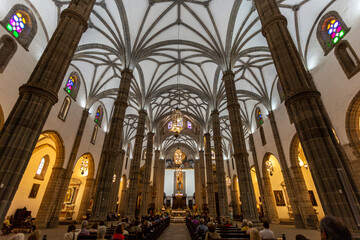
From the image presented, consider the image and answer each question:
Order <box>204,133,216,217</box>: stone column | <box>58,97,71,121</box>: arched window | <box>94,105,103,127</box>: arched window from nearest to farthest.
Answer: <box>58,97,71,121</box>: arched window
<box>204,133,216,217</box>: stone column
<box>94,105,103,127</box>: arched window

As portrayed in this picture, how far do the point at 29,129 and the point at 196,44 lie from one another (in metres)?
15.2

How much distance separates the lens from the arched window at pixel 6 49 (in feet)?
32.2

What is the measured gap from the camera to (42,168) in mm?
17375

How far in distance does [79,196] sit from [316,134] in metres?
24.7

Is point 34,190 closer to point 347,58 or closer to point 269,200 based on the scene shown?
point 269,200

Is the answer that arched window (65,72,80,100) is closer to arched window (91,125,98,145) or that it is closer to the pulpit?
arched window (91,125,98,145)

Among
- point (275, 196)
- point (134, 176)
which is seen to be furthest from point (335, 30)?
point (134, 176)

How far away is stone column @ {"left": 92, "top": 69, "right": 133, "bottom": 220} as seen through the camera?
9.51 meters

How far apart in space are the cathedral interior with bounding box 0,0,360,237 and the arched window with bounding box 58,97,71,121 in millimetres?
116

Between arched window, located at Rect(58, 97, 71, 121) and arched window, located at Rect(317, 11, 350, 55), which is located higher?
arched window, located at Rect(317, 11, 350, 55)

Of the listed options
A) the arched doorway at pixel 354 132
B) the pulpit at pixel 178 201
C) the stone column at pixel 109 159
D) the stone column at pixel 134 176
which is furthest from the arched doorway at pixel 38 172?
the pulpit at pixel 178 201

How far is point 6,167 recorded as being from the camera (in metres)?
4.50

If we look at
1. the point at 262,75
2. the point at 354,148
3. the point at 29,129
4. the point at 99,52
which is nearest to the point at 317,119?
the point at 354,148

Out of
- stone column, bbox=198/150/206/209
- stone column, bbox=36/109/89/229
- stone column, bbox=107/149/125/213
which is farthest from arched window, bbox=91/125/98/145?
stone column, bbox=198/150/206/209
